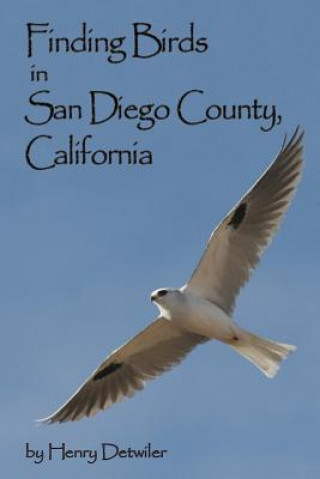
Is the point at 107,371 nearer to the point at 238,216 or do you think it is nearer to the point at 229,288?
the point at 229,288

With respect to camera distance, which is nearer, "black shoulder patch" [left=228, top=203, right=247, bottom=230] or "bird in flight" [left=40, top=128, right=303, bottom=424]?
"bird in flight" [left=40, top=128, right=303, bottom=424]

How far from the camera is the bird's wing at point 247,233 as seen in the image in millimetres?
9508

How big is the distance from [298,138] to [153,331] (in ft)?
6.05

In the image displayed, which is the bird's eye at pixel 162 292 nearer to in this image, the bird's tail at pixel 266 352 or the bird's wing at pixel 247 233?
the bird's wing at pixel 247 233

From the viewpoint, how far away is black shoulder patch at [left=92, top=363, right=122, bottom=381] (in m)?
10.4

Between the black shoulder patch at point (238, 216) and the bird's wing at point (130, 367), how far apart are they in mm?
957

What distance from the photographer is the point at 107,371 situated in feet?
34.1

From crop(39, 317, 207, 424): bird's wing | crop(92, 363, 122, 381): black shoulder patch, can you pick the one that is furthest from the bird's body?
crop(92, 363, 122, 381): black shoulder patch

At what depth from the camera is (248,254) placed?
959 cm

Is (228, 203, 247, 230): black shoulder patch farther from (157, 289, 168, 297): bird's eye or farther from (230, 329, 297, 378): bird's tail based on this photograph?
(230, 329, 297, 378): bird's tail

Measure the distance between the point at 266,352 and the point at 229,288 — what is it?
0.56m

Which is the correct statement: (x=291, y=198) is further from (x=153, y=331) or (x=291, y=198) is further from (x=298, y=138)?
(x=153, y=331)

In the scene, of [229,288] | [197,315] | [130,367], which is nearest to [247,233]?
[229,288]

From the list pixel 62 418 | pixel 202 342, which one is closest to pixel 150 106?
pixel 202 342
